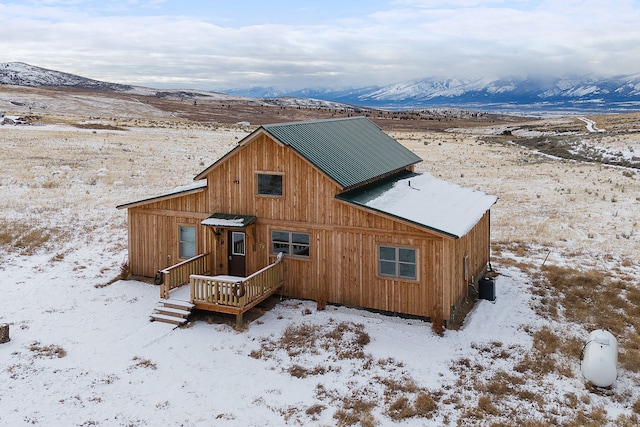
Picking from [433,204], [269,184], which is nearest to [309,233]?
[269,184]

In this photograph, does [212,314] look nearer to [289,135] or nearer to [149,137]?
[289,135]

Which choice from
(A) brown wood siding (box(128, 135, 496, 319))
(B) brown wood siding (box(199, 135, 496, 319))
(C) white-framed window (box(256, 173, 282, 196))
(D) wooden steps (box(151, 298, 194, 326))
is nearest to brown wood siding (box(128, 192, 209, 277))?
(A) brown wood siding (box(128, 135, 496, 319))

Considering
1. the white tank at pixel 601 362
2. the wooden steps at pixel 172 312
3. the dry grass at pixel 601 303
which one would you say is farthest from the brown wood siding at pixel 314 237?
the white tank at pixel 601 362

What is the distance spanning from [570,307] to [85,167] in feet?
120

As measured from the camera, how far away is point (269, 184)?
18969 millimetres

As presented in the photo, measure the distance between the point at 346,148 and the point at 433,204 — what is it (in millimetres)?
4075

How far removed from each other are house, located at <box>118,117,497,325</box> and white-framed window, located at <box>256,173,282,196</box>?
0.03 m

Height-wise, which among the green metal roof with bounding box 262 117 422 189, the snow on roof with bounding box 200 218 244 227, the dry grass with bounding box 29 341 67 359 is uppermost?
the green metal roof with bounding box 262 117 422 189

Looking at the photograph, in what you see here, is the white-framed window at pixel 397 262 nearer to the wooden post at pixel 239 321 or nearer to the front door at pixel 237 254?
the wooden post at pixel 239 321

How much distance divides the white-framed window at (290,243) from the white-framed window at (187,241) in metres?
3.21

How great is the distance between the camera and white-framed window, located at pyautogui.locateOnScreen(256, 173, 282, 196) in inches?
742

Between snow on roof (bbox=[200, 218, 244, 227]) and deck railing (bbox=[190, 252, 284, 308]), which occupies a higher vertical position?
snow on roof (bbox=[200, 218, 244, 227])

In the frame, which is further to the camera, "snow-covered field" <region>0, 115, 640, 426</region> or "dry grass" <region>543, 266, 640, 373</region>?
"dry grass" <region>543, 266, 640, 373</region>

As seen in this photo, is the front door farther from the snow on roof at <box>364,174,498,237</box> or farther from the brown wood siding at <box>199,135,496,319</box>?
the snow on roof at <box>364,174,498,237</box>
